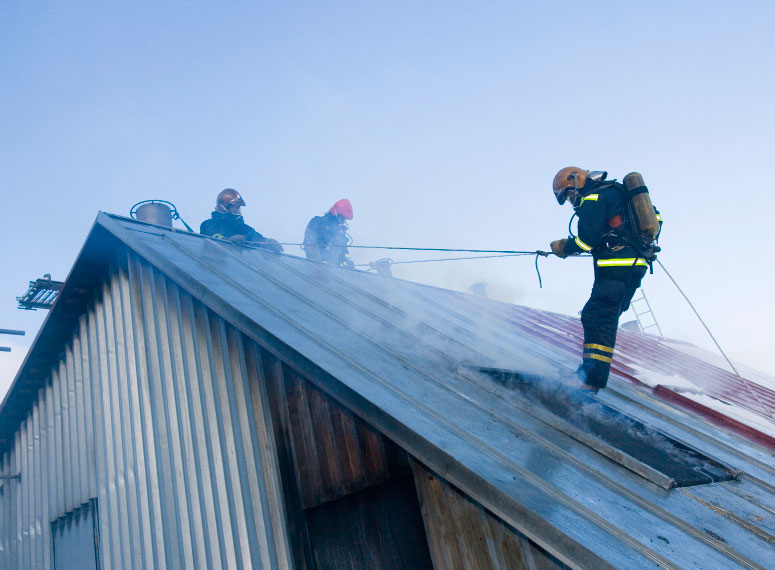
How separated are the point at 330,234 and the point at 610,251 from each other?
804 centimetres

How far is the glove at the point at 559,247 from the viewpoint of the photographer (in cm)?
506

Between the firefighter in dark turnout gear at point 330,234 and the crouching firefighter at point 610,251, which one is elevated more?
the firefighter in dark turnout gear at point 330,234

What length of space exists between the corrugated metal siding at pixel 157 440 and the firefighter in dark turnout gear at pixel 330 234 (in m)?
6.42

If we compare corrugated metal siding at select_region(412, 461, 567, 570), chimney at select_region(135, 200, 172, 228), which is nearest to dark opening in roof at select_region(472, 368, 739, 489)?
corrugated metal siding at select_region(412, 461, 567, 570)

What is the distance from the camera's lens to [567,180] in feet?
16.6

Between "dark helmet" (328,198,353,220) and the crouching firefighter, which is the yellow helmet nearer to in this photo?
the crouching firefighter

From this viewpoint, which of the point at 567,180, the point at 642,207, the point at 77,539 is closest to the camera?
the point at 642,207

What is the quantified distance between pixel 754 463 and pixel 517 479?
315cm

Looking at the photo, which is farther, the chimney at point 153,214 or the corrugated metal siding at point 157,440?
the chimney at point 153,214

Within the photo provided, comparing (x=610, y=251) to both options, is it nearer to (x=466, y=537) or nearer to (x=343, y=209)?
(x=466, y=537)

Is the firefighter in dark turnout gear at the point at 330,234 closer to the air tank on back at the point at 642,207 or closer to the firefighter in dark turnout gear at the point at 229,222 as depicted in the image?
the firefighter in dark turnout gear at the point at 229,222

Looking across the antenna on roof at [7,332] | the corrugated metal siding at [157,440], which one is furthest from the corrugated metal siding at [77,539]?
the antenna on roof at [7,332]

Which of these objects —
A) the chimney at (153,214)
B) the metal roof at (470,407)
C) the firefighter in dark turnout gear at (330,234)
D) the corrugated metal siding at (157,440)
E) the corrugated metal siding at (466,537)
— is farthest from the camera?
the firefighter in dark turnout gear at (330,234)

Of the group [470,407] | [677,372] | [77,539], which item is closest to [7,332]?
[77,539]
